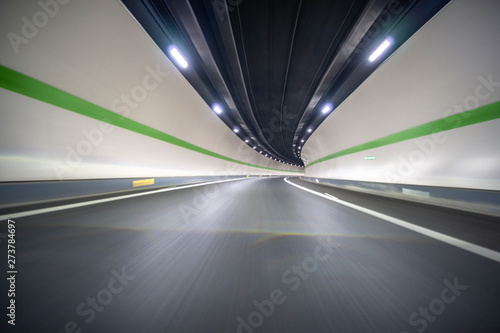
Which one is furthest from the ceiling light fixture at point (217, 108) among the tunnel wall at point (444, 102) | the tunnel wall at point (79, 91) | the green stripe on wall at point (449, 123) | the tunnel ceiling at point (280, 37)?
the green stripe on wall at point (449, 123)

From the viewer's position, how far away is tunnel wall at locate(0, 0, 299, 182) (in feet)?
7.74

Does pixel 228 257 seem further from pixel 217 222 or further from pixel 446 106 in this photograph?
pixel 446 106

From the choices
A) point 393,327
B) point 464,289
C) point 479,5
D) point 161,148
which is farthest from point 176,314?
point 161,148

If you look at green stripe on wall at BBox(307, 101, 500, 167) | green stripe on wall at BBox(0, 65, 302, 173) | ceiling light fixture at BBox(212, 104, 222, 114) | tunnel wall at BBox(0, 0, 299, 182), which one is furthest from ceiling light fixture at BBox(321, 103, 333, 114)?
green stripe on wall at BBox(0, 65, 302, 173)

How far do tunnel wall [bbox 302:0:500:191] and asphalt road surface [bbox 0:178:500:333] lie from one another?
232 cm

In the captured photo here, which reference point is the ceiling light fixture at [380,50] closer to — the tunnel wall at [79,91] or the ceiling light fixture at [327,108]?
the ceiling light fixture at [327,108]

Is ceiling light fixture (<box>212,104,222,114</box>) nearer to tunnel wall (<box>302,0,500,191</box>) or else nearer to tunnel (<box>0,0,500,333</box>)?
tunnel (<box>0,0,500,333</box>)

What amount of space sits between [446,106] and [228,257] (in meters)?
5.13

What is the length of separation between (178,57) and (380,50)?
17.0ft

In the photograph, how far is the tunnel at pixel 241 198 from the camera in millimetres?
760

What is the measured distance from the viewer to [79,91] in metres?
3.09

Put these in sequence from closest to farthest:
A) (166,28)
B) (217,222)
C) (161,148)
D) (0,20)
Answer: (217,222) < (0,20) < (166,28) < (161,148)

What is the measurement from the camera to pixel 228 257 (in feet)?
3.83

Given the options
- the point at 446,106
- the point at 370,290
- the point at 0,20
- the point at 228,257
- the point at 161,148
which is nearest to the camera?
the point at 370,290
